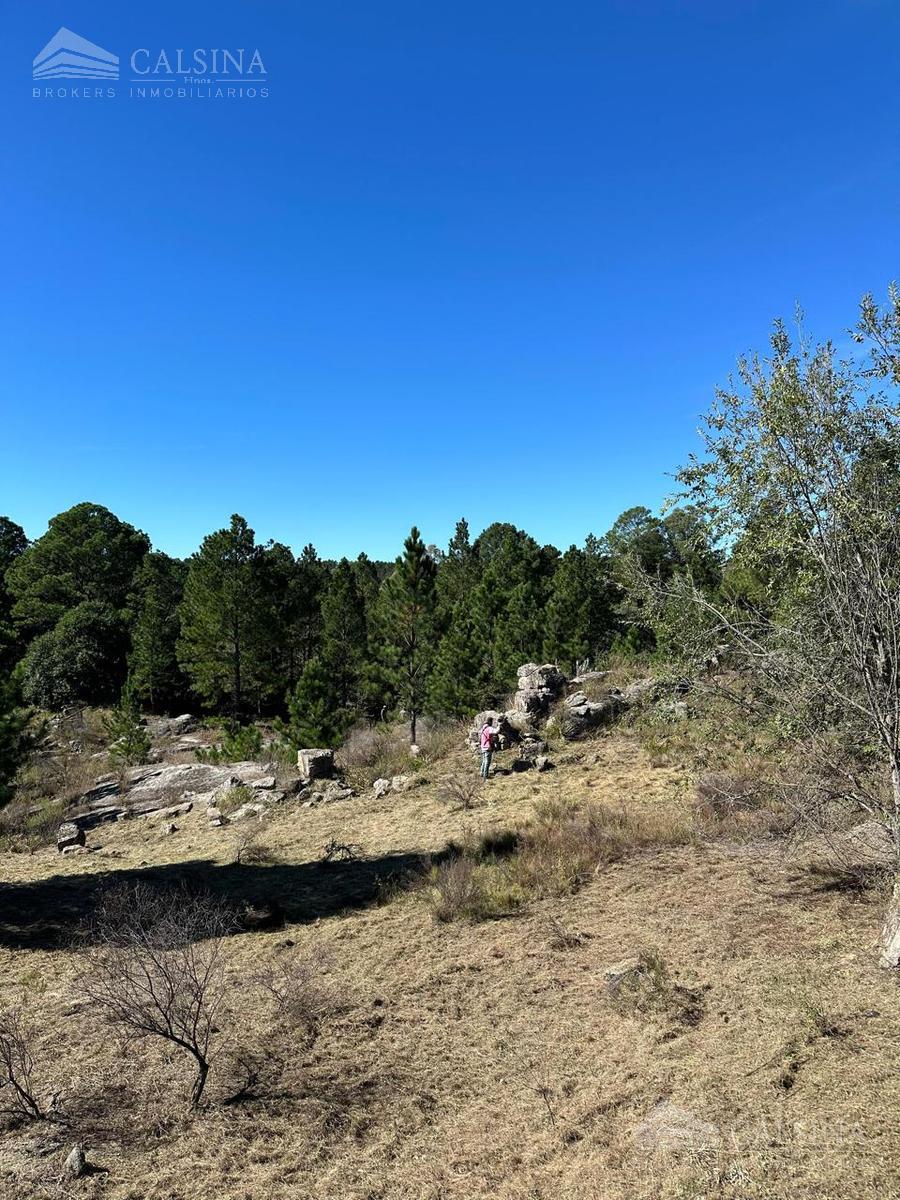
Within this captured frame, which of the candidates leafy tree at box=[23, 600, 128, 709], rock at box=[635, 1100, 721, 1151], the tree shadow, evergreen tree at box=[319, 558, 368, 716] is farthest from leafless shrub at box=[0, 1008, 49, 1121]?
leafy tree at box=[23, 600, 128, 709]

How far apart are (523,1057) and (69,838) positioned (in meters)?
14.7

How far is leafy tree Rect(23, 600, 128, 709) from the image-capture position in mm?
40062

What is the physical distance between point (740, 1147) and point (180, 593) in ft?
143

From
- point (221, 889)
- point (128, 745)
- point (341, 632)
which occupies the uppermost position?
point (341, 632)

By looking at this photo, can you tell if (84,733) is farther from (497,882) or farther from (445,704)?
(497,882)

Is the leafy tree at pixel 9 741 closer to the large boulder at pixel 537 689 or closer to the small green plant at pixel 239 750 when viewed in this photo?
the small green plant at pixel 239 750

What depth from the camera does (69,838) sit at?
1609 cm

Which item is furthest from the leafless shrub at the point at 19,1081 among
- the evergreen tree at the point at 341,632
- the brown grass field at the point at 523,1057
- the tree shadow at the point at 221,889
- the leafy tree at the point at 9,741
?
the evergreen tree at the point at 341,632

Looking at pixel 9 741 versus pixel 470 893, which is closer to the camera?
pixel 470 893

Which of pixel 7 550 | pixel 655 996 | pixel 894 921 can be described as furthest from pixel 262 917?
pixel 7 550

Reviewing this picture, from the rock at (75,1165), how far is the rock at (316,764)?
1445 centimetres

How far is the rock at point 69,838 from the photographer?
15875 millimetres

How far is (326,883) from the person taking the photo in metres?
12.1

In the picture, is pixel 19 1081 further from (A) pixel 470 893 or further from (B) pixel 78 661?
(B) pixel 78 661
